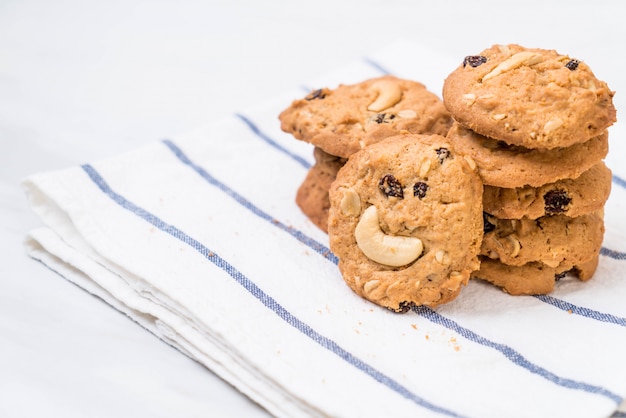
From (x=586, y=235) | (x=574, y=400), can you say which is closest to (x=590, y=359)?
(x=574, y=400)

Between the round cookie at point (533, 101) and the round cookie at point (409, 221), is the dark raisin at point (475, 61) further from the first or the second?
the round cookie at point (409, 221)

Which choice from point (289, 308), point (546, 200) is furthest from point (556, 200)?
point (289, 308)

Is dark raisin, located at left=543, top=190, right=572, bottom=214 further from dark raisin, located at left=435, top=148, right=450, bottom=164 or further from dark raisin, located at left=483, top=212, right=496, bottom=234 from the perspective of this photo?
dark raisin, located at left=435, top=148, right=450, bottom=164

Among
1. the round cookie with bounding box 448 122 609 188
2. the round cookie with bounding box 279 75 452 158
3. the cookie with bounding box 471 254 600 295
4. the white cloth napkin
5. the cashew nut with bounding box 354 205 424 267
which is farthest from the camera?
the round cookie with bounding box 279 75 452 158

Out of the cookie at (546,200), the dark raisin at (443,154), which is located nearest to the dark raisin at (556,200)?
the cookie at (546,200)

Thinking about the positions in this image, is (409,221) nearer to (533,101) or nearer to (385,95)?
(533,101)

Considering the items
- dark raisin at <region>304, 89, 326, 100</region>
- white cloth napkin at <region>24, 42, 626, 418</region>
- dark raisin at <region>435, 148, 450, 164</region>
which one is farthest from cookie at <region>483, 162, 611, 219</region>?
dark raisin at <region>304, 89, 326, 100</region>

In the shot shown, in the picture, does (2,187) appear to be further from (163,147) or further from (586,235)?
(586,235)

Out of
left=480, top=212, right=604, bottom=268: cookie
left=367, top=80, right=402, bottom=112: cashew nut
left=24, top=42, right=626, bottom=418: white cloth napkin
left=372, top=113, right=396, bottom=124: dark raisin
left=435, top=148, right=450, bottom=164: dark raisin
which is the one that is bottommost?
left=24, top=42, right=626, bottom=418: white cloth napkin
